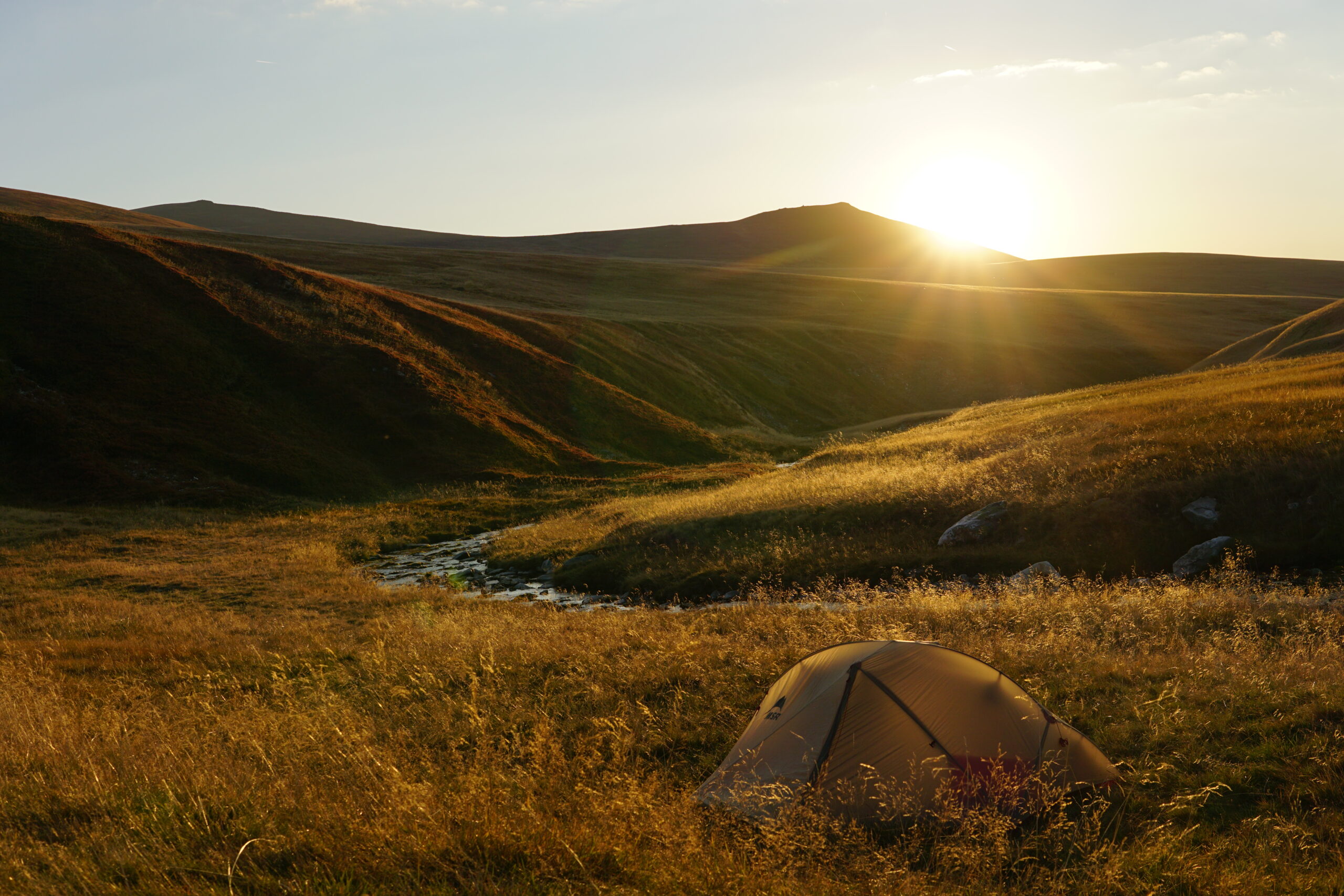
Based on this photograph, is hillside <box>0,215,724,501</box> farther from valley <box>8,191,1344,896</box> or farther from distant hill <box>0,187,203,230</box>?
distant hill <box>0,187,203,230</box>

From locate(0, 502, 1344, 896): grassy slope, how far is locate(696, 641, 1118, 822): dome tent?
356mm

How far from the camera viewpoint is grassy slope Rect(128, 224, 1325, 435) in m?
68.9

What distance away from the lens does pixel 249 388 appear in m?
43.4

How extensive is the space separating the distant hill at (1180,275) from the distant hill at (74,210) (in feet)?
458

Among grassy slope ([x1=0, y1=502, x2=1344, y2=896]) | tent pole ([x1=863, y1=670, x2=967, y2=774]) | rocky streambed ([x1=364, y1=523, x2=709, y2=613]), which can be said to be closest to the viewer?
grassy slope ([x1=0, y1=502, x2=1344, y2=896])

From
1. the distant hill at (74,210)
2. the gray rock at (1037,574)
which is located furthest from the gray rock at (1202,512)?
the distant hill at (74,210)

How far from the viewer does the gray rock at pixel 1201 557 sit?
1558cm

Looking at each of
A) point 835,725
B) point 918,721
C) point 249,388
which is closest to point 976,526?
point 918,721

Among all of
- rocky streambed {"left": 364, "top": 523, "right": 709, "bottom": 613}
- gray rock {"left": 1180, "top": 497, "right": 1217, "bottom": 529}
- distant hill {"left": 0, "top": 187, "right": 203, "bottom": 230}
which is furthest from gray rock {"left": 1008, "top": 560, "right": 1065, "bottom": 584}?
distant hill {"left": 0, "top": 187, "right": 203, "bottom": 230}

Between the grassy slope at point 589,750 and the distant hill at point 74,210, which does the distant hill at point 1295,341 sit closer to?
the grassy slope at point 589,750

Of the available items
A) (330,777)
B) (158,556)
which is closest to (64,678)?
(330,777)

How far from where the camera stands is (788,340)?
83688 millimetres

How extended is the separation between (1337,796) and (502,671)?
883 centimetres

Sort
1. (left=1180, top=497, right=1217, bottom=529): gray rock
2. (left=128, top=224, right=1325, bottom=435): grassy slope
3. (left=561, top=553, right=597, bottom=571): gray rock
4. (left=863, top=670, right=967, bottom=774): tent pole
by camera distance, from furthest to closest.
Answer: (left=128, top=224, right=1325, bottom=435): grassy slope < (left=561, top=553, right=597, bottom=571): gray rock < (left=1180, top=497, right=1217, bottom=529): gray rock < (left=863, top=670, right=967, bottom=774): tent pole
